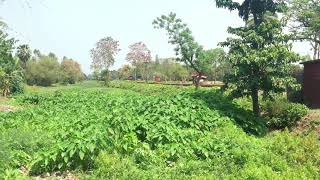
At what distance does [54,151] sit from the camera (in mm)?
10820

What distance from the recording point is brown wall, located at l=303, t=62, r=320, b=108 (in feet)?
78.0

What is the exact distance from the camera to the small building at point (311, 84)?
23.8 meters

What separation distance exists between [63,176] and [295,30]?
37.6 metres

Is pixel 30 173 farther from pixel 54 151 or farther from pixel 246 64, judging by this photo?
pixel 246 64

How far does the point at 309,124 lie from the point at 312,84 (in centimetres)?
565

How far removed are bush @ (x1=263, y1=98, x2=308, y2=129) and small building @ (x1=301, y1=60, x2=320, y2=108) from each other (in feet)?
11.1

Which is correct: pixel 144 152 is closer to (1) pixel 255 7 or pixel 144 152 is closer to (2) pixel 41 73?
(1) pixel 255 7

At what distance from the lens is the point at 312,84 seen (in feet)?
79.6

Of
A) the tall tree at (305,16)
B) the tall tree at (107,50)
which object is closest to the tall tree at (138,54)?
the tall tree at (107,50)

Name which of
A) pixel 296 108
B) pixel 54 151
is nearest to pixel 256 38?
pixel 296 108

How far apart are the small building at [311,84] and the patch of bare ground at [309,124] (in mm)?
3508

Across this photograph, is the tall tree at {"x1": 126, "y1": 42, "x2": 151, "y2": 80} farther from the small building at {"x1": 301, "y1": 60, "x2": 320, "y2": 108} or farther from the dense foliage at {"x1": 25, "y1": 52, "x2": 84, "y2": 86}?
the small building at {"x1": 301, "y1": 60, "x2": 320, "y2": 108}

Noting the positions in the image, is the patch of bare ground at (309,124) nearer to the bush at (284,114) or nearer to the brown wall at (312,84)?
the bush at (284,114)

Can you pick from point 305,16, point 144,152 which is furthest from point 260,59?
point 305,16
